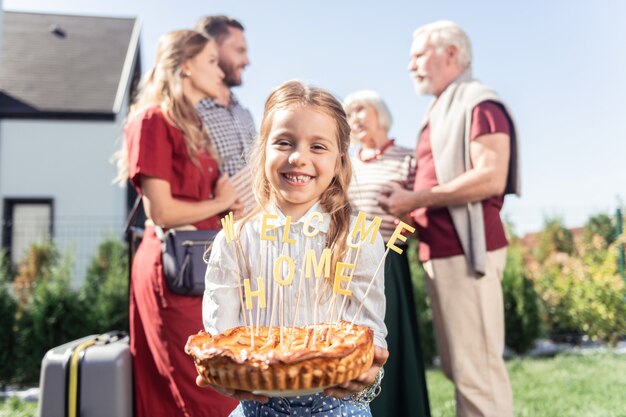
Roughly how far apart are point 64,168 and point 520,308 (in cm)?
1064

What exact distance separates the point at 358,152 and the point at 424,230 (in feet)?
1.79

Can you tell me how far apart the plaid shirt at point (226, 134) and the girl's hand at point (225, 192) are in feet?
0.37

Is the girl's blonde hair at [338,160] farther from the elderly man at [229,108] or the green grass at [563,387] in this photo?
the green grass at [563,387]

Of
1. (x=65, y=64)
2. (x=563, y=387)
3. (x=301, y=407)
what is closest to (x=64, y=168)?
(x=65, y=64)

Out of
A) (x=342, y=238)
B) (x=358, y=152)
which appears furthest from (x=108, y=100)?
(x=342, y=238)

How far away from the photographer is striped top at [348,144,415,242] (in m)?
2.63

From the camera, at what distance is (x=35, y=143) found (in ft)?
46.2

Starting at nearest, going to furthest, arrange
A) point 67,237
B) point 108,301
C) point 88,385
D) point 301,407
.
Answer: point 301,407 < point 88,385 < point 108,301 < point 67,237

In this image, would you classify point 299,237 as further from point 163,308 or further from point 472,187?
point 472,187

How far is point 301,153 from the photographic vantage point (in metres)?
1.58

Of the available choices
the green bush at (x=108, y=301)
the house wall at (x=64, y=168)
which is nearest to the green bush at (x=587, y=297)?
the green bush at (x=108, y=301)

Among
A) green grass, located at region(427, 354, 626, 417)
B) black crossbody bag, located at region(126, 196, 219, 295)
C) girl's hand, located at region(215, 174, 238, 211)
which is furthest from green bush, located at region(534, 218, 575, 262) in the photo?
black crossbody bag, located at region(126, 196, 219, 295)

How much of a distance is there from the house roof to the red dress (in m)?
12.9

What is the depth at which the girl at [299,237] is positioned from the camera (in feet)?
5.21
